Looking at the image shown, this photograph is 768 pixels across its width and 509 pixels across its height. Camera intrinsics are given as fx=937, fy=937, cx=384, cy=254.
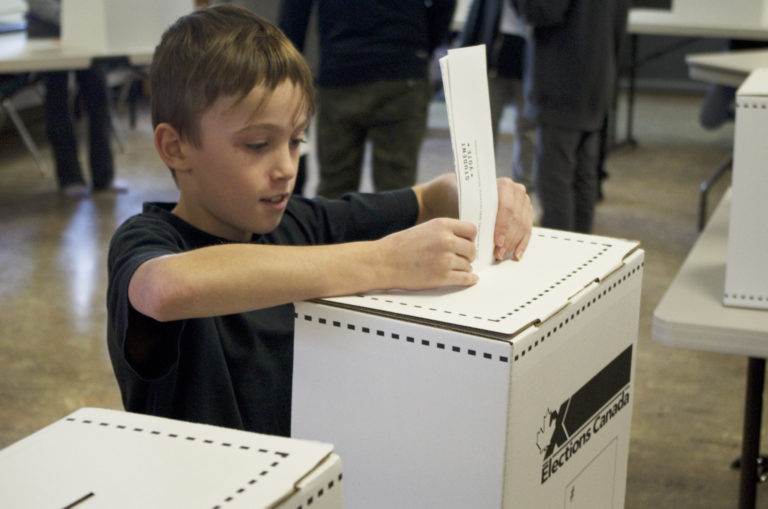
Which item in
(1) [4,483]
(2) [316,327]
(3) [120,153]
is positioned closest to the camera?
(1) [4,483]

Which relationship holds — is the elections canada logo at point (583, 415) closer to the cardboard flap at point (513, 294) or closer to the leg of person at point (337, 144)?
the cardboard flap at point (513, 294)

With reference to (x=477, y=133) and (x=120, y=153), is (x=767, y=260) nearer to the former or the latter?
(x=477, y=133)

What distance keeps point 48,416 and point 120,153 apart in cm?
320

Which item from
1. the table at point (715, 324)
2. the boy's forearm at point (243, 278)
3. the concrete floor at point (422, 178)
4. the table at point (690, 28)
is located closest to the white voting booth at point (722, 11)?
the table at point (690, 28)

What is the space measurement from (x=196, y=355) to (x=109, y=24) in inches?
138

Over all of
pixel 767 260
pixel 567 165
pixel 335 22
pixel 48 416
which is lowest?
pixel 48 416

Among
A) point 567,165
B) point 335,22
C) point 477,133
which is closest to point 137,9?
point 335,22

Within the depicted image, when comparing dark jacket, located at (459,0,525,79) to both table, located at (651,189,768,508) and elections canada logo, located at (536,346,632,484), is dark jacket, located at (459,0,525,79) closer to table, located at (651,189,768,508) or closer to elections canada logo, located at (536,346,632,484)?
table, located at (651,189,768,508)

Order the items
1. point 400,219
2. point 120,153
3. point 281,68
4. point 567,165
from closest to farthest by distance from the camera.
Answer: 1. point 281,68
2. point 400,219
3. point 567,165
4. point 120,153

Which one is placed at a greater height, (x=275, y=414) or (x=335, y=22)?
(x=335, y=22)

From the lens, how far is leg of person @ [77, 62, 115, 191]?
4.50 meters

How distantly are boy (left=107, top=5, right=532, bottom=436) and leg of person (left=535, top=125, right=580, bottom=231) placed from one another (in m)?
1.88

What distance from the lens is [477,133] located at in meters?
0.90

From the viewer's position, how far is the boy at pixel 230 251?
2.89 feet
